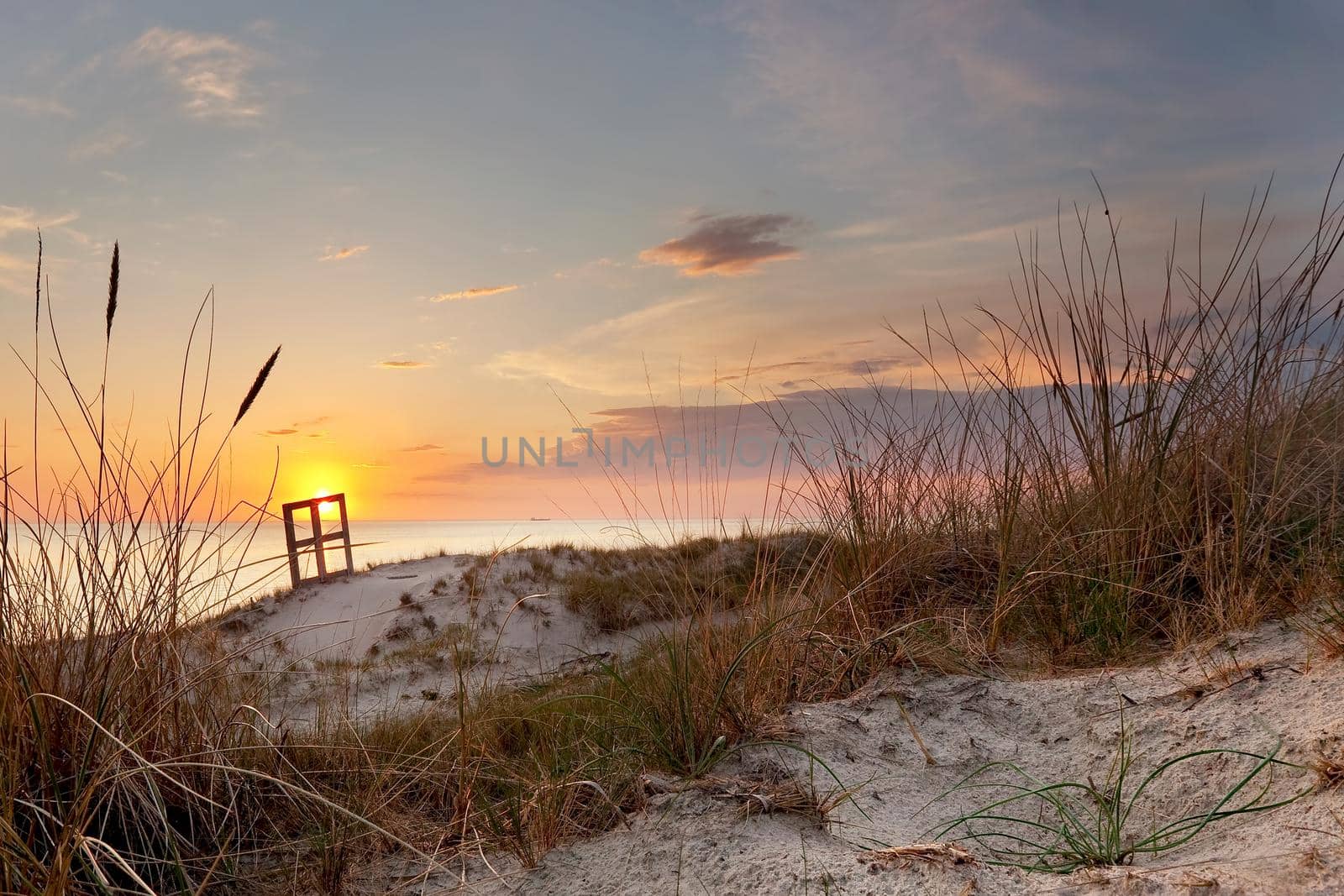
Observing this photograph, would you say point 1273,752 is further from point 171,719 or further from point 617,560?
point 617,560

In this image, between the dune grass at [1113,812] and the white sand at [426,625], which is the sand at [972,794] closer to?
the dune grass at [1113,812]

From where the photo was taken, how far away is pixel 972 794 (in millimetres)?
2188

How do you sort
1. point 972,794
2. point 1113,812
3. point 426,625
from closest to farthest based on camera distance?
point 1113,812, point 972,794, point 426,625

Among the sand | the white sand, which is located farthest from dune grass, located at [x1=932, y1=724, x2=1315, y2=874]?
the white sand

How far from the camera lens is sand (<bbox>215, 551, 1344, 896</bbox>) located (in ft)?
5.05

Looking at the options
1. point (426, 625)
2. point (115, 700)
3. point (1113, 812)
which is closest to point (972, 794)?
point (1113, 812)

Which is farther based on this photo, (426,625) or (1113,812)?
(426,625)

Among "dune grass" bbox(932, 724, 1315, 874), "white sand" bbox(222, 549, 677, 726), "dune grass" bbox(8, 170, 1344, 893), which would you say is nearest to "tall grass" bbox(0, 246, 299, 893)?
"dune grass" bbox(8, 170, 1344, 893)

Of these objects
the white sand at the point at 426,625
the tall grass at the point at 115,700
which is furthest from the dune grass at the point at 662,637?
the white sand at the point at 426,625

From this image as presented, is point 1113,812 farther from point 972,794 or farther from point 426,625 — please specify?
point 426,625

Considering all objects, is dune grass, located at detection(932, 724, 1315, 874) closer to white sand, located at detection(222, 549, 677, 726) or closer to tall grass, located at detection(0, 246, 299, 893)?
tall grass, located at detection(0, 246, 299, 893)

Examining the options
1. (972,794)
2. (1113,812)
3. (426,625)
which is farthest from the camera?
(426,625)

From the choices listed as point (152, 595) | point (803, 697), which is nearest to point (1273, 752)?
point (803, 697)

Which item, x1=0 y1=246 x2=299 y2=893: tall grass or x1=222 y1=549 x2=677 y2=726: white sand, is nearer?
x1=0 y1=246 x2=299 y2=893: tall grass
